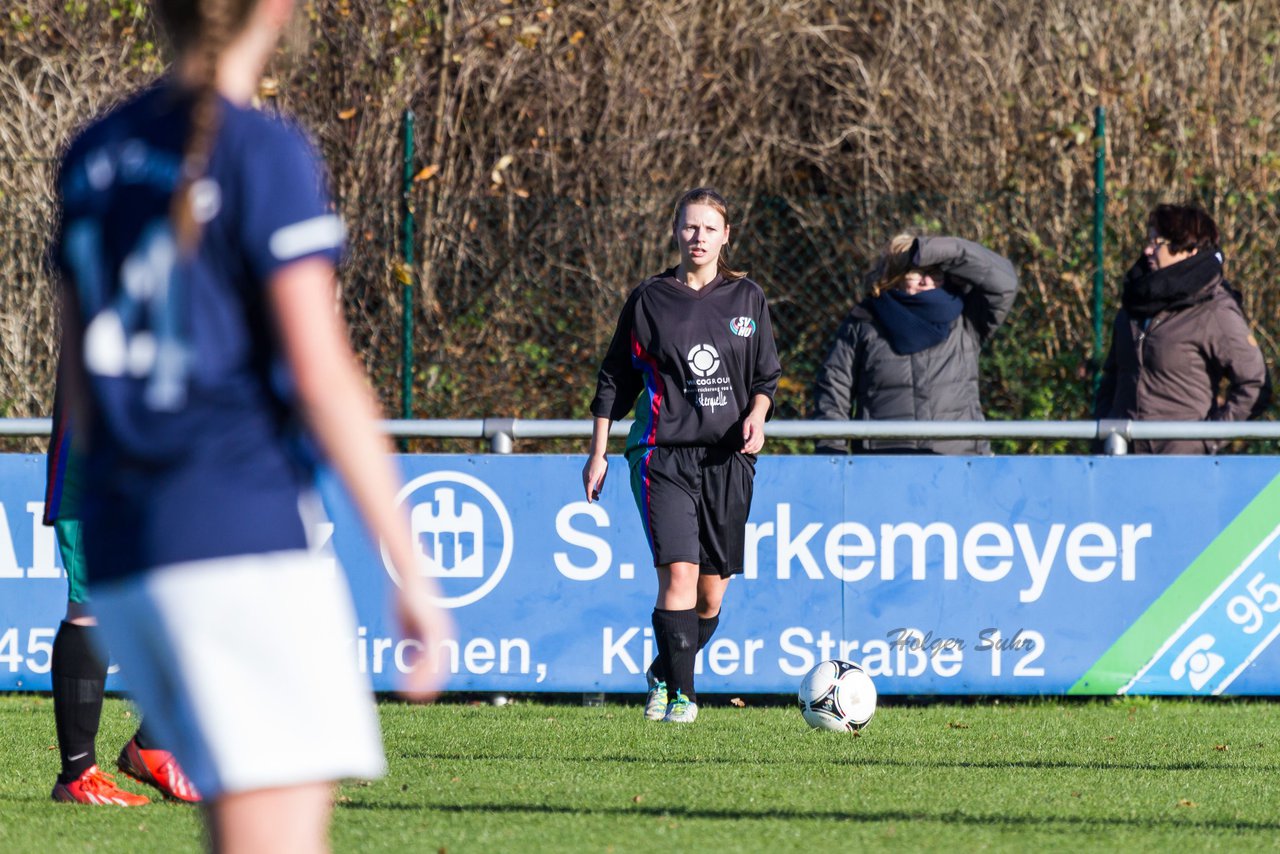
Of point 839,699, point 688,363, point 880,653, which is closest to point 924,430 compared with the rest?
point 880,653

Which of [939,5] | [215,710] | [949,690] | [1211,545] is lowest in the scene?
[949,690]

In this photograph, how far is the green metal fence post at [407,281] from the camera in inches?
390

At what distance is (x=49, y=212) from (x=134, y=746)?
5.75 metres

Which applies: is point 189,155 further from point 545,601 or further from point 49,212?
point 49,212

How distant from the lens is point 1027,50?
12.8 metres

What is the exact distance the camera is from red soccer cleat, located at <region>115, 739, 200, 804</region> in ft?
17.7

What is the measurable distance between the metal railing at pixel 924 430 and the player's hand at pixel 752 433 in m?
0.99

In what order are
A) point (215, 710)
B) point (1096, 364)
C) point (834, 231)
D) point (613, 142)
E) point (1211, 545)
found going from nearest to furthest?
point (215, 710) → point (1211, 545) → point (1096, 364) → point (834, 231) → point (613, 142)

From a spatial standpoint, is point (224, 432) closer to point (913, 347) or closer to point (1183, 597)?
point (1183, 597)

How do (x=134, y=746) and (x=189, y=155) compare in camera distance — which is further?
(x=134, y=746)

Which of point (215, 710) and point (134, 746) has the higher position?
point (215, 710)

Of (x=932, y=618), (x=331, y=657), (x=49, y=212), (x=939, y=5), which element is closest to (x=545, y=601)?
(x=932, y=618)

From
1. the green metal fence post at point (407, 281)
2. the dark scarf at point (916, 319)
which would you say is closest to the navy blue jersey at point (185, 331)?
the dark scarf at point (916, 319)

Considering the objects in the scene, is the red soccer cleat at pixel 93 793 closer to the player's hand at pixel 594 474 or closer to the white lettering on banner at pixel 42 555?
the player's hand at pixel 594 474
